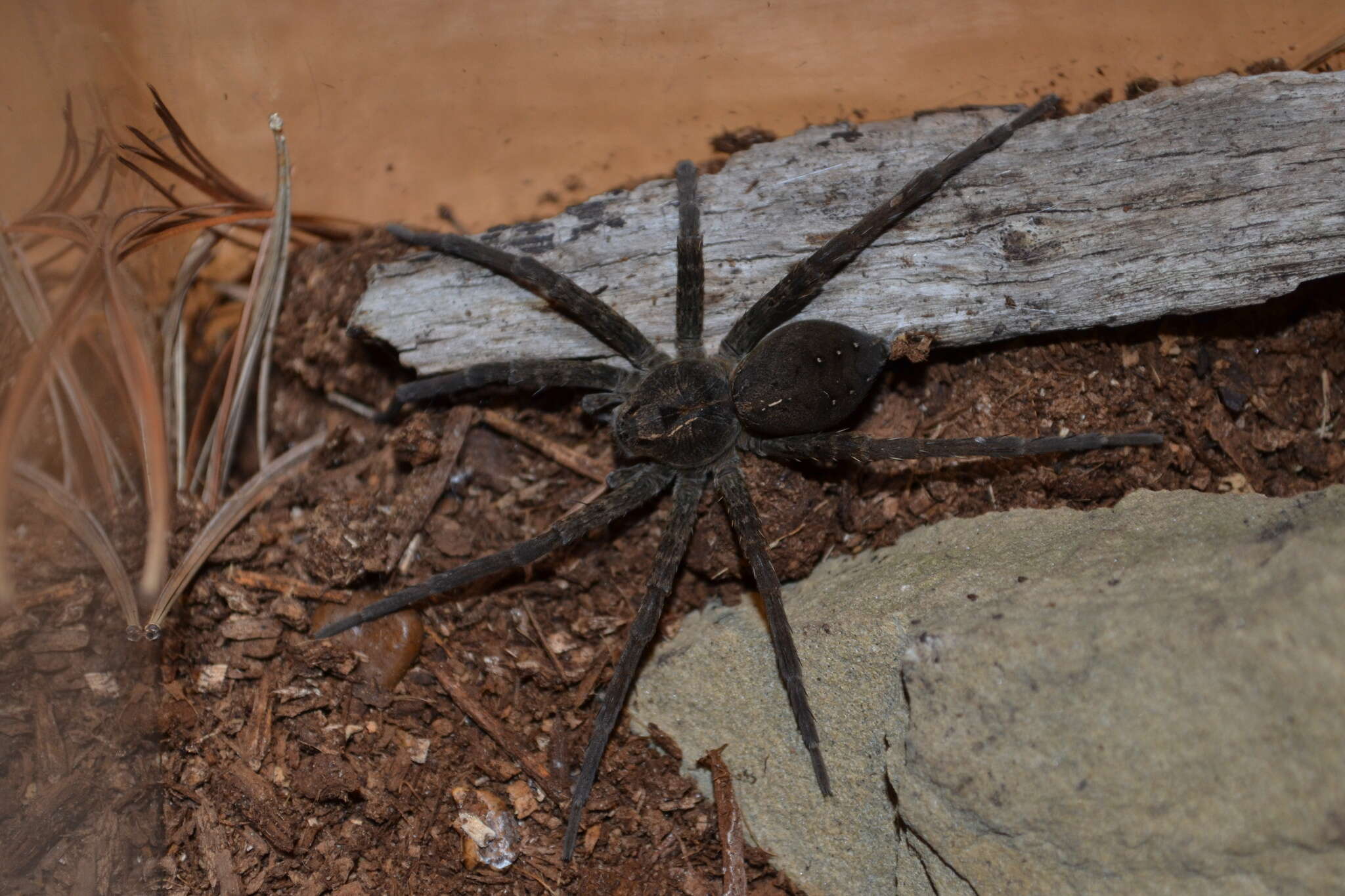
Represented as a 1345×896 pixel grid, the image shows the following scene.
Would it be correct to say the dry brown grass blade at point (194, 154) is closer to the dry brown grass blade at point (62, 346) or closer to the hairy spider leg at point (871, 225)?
the dry brown grass blade at point (62, 346)

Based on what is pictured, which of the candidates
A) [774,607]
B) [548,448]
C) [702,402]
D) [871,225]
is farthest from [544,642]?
[871,225]

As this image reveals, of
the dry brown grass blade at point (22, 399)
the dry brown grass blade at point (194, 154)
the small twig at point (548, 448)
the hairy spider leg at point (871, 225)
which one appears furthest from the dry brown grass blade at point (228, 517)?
the hairy spider leg at point (871, 225)

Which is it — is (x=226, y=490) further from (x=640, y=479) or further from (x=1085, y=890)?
(x=1085, y=890)

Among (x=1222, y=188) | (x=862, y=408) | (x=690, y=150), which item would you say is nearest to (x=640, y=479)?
(x=862, y=408)

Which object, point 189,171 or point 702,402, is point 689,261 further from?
point 189,171

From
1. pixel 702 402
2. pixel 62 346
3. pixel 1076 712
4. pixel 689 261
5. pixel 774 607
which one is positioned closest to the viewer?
pixel 1076 712

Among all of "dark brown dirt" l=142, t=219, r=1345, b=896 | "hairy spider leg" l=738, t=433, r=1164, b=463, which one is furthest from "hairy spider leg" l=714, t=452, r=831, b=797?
"hairy spider leg" l=738, t=433, r=1164, b=463
